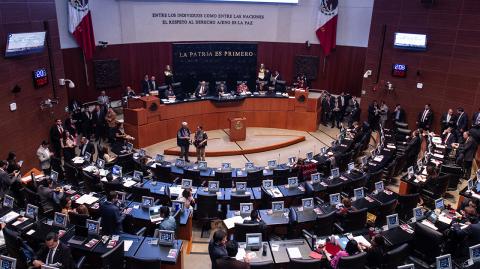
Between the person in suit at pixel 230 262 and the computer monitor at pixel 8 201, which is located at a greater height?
the person in suit at pixel 230 262

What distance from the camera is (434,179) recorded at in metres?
10.3

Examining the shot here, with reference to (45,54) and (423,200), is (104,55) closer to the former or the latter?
(45,54)

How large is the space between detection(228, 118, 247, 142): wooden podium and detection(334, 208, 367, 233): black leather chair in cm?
783

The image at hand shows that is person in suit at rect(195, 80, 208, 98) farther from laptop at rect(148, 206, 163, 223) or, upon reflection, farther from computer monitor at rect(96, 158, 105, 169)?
laptop at rect(148, 206, 163, 223)

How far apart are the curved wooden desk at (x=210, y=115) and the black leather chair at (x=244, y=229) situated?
810 centimetres

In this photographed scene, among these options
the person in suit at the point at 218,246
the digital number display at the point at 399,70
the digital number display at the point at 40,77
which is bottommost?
the person in suit at the point at 218,246

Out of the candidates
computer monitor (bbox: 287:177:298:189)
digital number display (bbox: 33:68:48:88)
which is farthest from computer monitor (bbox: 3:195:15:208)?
computer monitor (bbox: 287:177:298:189)

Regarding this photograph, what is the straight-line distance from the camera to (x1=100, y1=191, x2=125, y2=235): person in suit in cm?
786

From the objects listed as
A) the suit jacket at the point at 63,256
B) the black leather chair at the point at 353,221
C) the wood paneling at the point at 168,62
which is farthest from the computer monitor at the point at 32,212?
the wood paneling at the point at 168,62

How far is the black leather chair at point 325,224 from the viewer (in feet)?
26.9

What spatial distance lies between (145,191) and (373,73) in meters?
12.1

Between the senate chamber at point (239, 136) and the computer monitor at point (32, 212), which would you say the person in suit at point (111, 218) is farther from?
the computer monitor at point (32, 212)

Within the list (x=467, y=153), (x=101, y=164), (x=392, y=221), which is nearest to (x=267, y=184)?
(x=392, y=221)

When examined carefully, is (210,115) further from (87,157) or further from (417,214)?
(417,214)
